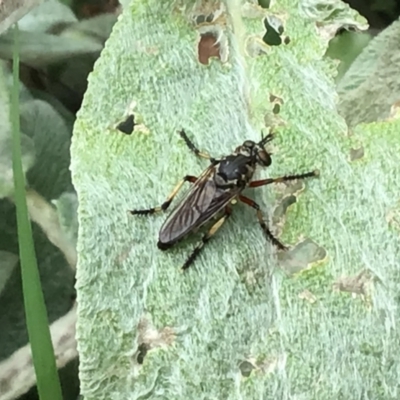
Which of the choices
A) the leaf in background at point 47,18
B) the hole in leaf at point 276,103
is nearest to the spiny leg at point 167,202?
the hole in leaf at point 276,103

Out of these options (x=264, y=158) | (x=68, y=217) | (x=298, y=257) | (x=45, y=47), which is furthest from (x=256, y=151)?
(x=45, y=47)

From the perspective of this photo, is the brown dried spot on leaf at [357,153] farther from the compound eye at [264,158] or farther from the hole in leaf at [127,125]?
the hole in leaf at [127,125]

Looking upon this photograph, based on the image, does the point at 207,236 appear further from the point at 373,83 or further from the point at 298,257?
the point at 373,83

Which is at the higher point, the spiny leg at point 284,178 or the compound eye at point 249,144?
the compound eye at point 249,144

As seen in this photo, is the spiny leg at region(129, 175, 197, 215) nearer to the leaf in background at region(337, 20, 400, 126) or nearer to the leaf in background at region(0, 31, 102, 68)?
the leaf in background at region(337, 20, 400, 126)

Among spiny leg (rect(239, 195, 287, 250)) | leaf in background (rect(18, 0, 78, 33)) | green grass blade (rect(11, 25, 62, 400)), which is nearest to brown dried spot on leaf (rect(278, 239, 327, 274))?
spiny leg (rect(239, 195, 287, 250))

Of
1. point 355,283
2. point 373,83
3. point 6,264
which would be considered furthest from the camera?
point 6,264
